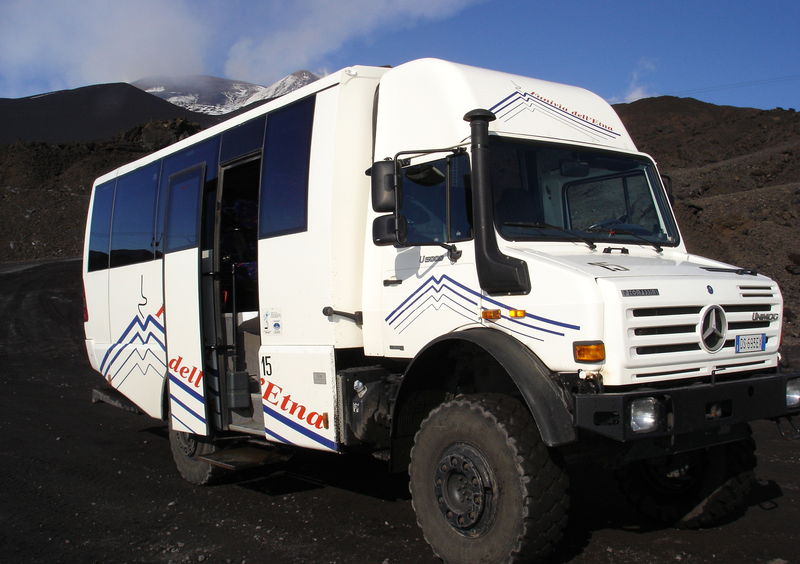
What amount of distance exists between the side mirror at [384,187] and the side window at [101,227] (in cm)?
553

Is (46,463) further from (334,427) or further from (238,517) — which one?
(334,427)

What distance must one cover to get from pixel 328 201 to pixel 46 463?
4989 mm

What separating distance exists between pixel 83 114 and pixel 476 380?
60.1 meters

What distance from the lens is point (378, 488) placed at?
7.09 meters

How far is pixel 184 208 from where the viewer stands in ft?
24.8

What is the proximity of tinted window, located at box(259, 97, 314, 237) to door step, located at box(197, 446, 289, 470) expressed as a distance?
2057 mm

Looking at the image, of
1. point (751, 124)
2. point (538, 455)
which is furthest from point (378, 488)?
point (751, 124)

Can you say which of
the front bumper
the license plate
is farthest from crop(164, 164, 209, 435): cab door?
the license plate

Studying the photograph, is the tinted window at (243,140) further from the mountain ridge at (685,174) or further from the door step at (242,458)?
the mountain ridge at (685,174)

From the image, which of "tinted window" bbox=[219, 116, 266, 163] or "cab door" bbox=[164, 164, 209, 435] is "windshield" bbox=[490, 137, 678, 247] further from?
"cab door" bbox=[164, 164, 209, 435]

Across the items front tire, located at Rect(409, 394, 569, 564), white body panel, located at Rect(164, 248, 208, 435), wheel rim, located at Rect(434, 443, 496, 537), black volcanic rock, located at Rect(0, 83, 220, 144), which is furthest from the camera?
black volcanic rock, located at Rect(0, 83, 220, 144)

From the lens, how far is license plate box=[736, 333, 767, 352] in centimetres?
477

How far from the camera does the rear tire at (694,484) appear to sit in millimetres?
5461

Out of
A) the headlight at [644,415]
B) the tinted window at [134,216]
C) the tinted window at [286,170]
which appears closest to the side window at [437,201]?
the tinted window at [286,170]
